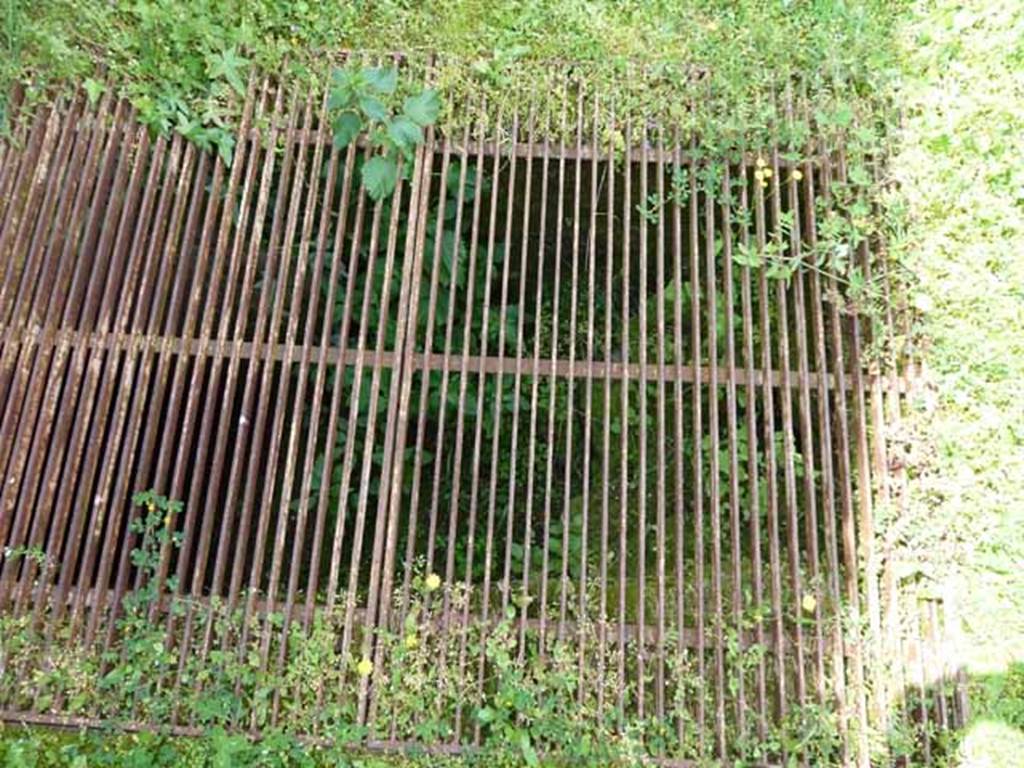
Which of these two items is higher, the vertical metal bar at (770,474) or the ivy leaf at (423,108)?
the ivy leaf at (423,108)

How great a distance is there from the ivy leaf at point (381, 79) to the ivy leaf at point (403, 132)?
0.12 m

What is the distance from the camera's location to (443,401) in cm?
284

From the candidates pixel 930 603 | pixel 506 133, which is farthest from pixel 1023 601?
pixel 506 133

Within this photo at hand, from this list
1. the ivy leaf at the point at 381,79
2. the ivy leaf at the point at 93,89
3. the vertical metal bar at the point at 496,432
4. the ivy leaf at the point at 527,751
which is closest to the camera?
the ivy leaf at the point at 527,751

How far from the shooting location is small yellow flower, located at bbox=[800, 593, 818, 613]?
2.69 m

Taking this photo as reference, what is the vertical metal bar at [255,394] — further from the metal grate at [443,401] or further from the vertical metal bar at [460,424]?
the vertical metal bar at [460,424]

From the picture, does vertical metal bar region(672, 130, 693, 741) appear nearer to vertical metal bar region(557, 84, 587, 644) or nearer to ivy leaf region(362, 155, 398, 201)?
vertical metal bar region(557, 84, 587, 644)

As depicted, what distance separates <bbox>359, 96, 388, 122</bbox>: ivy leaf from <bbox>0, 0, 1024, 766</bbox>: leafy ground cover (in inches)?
14.3

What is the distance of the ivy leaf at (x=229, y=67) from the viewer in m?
3.13

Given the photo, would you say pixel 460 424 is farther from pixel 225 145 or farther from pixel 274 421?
pixel 225 145

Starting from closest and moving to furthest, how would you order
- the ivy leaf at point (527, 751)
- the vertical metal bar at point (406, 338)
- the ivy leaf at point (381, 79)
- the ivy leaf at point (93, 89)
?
1. the ivy leaf at point (527, 751)
2. the vertical metal bar at point (406, 338)
3. the ivy leaf at point (381, 79)
4. the ivy leaf at point (93, 89)

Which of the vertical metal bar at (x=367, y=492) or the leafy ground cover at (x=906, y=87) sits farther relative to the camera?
the leafy ground cover at (x=906, y=87)

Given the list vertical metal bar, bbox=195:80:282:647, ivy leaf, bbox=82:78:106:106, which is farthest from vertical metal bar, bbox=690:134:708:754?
ivy leaf, bbox=82:78:106:106

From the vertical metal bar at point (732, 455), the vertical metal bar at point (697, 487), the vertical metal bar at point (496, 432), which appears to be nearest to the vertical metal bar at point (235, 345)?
the vertical metal bar at point (496, 432)
